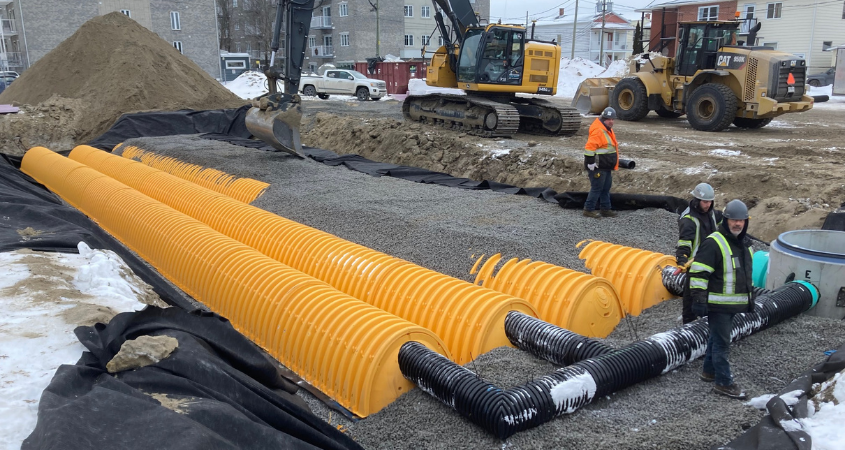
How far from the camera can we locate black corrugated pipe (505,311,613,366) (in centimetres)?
493

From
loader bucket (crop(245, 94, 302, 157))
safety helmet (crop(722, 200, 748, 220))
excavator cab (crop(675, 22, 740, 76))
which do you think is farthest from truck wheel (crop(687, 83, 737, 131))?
safety helmet (crop(722, 200, 748, 220))

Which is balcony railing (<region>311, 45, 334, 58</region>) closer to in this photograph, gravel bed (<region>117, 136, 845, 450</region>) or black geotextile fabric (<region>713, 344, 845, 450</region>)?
gravel bed (<region>117, 136, 845, 450</region>)

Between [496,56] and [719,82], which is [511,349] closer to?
[496,56]

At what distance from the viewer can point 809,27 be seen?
128 ft

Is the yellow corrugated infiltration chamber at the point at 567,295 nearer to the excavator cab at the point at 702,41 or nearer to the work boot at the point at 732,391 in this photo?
the work boot at the point at 732,391

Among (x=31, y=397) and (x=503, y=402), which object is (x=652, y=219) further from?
(x=31, y=397)

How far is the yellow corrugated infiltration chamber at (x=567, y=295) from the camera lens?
5.93 metres

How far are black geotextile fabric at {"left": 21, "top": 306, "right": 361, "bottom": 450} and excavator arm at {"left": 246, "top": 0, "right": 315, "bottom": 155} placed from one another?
10000 mm

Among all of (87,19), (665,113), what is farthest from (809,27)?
(87,19)

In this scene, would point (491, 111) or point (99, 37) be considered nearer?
point (491, 111)

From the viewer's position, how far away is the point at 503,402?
13.4 feet

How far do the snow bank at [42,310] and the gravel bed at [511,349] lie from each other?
193 centimetres

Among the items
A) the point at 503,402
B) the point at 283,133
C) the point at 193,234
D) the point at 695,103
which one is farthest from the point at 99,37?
the point at 503,402

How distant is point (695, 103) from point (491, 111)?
240 inches
